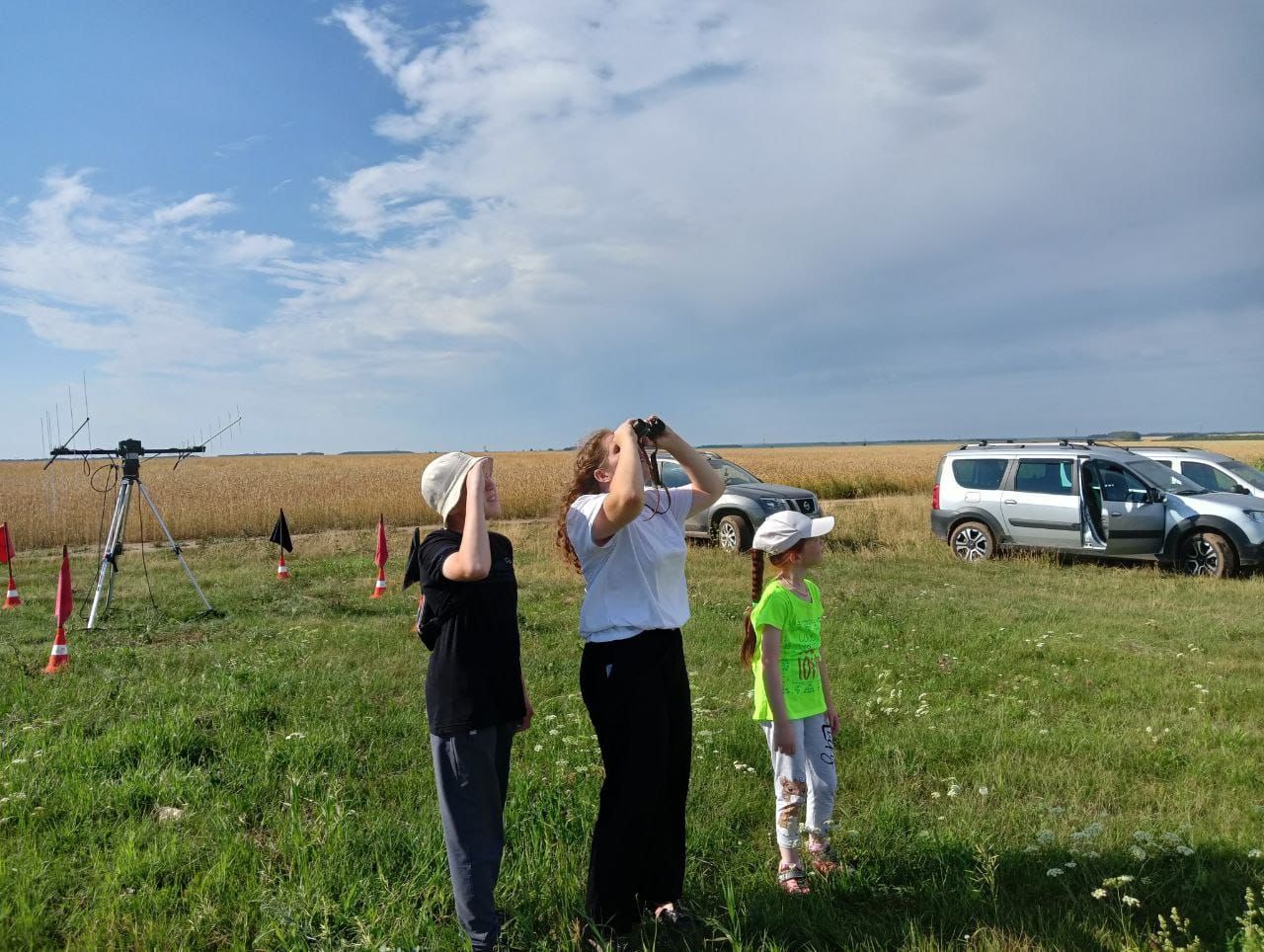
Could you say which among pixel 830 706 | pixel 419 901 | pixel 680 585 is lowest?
pixel 419 901

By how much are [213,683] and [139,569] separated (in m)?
8.78

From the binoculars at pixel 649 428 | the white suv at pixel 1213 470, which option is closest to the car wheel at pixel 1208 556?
the white suv at pixel 1213 470

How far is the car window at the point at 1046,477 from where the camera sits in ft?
41.1

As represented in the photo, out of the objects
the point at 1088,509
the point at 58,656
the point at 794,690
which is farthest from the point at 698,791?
the point at 1088,509

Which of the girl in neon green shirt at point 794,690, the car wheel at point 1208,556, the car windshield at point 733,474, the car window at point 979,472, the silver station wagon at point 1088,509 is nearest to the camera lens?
the girl in neon green shirt at point 794,690

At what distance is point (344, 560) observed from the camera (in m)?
13.9

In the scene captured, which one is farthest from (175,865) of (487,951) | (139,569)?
(139,569)

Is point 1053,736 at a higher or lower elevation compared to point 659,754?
lower

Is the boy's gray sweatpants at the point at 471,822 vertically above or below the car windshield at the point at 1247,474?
below

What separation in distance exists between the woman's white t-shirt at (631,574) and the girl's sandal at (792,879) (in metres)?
1.12

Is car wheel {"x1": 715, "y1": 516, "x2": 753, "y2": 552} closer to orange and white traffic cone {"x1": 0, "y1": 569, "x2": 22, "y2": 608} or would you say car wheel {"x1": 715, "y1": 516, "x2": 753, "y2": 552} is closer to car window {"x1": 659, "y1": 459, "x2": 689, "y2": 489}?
car window {"x1": 659, "y1": 459, "x2": 689, "y2": 489}

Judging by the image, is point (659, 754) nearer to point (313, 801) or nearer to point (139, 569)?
point (313, 801)

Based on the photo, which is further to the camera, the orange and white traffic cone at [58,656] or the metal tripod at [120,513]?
the metal tripod at [120,513]

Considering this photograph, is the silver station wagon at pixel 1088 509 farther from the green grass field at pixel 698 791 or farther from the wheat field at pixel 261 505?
the wheat field at pixel 261 505
